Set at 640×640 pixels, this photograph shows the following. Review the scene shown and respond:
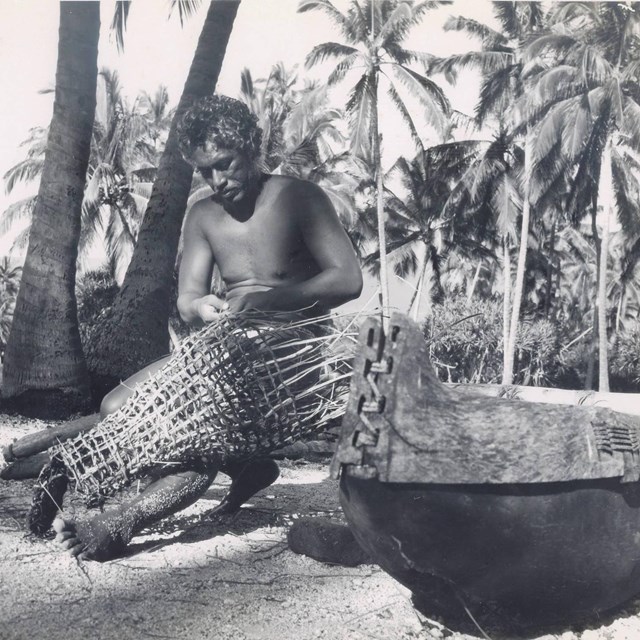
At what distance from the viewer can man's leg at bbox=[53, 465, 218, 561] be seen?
2766 millimetres

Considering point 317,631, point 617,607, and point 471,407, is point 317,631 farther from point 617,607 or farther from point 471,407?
point 617,607

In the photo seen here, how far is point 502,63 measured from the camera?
27750mm

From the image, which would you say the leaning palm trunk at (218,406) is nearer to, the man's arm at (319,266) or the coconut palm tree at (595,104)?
the man's arm at (319,266)

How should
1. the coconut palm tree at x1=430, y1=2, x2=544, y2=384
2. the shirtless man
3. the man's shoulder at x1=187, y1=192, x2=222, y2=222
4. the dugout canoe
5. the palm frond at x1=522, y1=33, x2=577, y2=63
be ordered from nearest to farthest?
1. the dugout canoe
2. the shirtless man
3. the man's shoulder at x1=187, y1=192, x2=222, y2=222
4. the palm frond at x1=522, y1=33, x2=577, y2=63
5. the coconut palm tree at x1=430, y1=2, x2=544, y2=384

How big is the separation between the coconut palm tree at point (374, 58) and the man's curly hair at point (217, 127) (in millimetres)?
20963

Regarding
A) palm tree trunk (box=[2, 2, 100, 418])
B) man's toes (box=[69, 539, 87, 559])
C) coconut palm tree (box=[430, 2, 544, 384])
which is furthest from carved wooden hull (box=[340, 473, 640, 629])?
coconut palm tree (box=[430, 2, 544, 384])

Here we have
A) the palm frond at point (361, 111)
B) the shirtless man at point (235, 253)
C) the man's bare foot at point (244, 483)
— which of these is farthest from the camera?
the palm frond at point (361, 111)

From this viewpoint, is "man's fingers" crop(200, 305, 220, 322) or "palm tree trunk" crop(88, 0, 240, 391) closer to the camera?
"man's fingers" crop(200, 305, 220, 322)

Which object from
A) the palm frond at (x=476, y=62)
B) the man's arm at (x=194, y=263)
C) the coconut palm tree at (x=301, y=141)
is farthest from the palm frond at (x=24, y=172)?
the man's arm at (x=194, y=263)

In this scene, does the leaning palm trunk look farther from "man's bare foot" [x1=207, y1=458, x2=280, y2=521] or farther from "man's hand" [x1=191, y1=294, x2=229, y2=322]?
"man's bare foot" [x1=207, y1=458, x2=280, y2=521]

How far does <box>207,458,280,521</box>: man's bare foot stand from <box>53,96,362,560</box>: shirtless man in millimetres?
238

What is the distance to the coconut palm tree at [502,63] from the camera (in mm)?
27062

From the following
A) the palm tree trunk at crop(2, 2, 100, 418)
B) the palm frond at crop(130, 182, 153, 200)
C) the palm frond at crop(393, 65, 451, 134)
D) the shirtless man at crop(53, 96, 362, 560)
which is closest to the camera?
the shirtless man at crop(53, 96, 362, 560)

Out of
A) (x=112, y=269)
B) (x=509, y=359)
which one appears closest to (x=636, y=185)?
(x=509, y=359)
